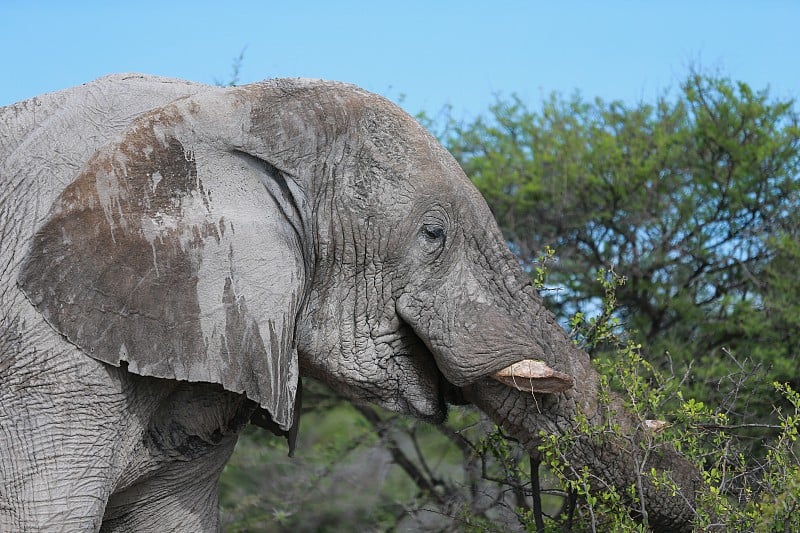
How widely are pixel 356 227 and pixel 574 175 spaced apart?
4.17m

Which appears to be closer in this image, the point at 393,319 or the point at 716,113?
the point at 393,319

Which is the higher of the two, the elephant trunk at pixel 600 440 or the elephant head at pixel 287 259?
the elephant head at pixel 287 259

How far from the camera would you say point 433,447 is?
7.59 meters

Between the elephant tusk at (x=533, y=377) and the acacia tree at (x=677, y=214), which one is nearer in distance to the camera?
the elephant tusk at (x=533, y=377)

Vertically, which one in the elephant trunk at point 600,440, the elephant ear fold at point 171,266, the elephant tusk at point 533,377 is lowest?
the elephant trunk at point 600,440

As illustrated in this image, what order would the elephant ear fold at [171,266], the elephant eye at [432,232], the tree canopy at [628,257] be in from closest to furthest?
the elephant ear fold at [171,266] < the elephant eye at [432,232] < the tree canopy at [628,257]

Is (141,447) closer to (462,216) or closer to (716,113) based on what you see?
(462,216)

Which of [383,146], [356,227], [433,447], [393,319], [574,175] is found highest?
[574,175]

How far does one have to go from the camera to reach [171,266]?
9.98ft

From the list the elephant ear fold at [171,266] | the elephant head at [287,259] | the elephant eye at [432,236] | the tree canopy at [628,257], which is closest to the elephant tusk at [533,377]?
the elephant head at [287,259]

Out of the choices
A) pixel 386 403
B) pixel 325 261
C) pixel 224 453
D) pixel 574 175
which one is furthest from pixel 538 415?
pixel 574 175

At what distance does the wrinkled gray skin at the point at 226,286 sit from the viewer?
3.02 meters

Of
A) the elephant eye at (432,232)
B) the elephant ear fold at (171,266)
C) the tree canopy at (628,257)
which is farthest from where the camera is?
the tree canopy at (628,257)

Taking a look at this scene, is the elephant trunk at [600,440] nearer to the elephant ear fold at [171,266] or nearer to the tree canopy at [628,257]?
the elephant ear fold at [171,266]
